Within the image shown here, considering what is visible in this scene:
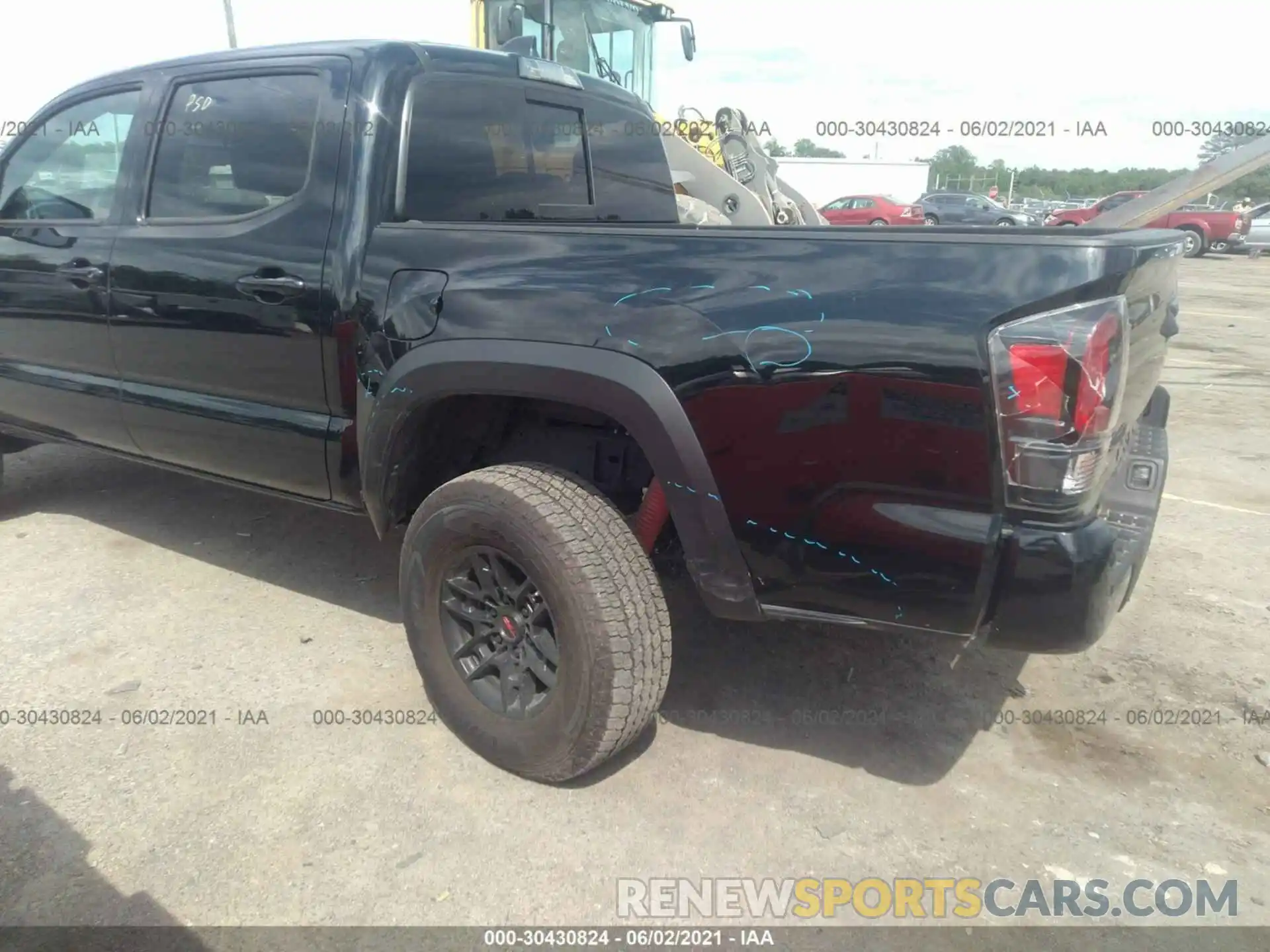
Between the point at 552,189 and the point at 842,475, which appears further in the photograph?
the point at 552,189

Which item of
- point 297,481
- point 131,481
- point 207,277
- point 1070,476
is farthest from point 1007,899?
point 131,481

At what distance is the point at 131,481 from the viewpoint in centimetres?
496

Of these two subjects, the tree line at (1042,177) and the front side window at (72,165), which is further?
the tree line at (1042,177)

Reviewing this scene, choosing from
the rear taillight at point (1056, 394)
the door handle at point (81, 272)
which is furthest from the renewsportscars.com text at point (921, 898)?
the door handle at point (81, 272)

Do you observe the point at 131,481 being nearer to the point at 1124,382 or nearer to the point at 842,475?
the point at 842,475

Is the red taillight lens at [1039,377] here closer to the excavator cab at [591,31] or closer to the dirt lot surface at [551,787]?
the dirt lot surface at [551,787]

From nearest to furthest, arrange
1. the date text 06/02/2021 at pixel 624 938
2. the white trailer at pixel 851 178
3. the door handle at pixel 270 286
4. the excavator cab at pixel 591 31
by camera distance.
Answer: the date text 06/02/2021 at pixel 624 938 → the door handle at pixel 270 286 → the excavator cab at pixel 591 31 → the white trailer at pixel 851 178

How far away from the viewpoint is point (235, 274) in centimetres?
289

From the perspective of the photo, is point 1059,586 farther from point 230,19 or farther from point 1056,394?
point 230,19

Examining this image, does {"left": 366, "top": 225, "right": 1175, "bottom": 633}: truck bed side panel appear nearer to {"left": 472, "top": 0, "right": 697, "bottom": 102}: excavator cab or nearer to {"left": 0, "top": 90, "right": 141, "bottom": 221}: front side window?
{"left": 0, "top": 90, "right": 141, "bottom": 221}: front side window

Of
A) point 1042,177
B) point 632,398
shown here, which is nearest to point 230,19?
point 632,398

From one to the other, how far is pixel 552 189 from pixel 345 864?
232 cm

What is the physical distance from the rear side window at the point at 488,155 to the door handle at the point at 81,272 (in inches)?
54.5

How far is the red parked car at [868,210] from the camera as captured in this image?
25047 millimetres
